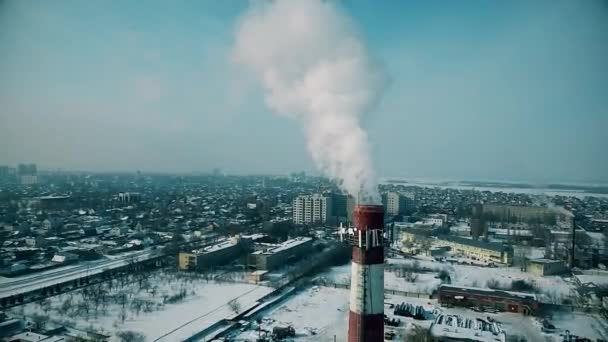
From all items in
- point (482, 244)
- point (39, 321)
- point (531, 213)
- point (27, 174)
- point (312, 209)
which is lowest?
point (39, 321)

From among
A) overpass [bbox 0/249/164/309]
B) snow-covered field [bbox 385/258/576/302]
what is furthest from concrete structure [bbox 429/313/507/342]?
overpass [bbox 0/249/164/309]

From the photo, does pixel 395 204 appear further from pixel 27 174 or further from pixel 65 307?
pixel 27 174

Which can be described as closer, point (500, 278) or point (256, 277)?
point (256, 277)

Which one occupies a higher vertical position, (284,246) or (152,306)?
(284,246)

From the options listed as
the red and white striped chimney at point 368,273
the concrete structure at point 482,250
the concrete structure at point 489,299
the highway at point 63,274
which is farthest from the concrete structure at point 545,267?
the highway at point 63,274

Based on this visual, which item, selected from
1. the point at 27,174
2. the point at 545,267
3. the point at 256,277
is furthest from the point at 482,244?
the point at 27,174

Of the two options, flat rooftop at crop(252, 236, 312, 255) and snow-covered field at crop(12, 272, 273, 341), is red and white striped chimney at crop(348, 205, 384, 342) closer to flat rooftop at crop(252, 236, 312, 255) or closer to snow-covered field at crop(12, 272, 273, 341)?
snow-covered field at crop(12, 272, 273, 341)

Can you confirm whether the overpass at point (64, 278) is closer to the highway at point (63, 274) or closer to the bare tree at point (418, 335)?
the highway at point (63, 274)
